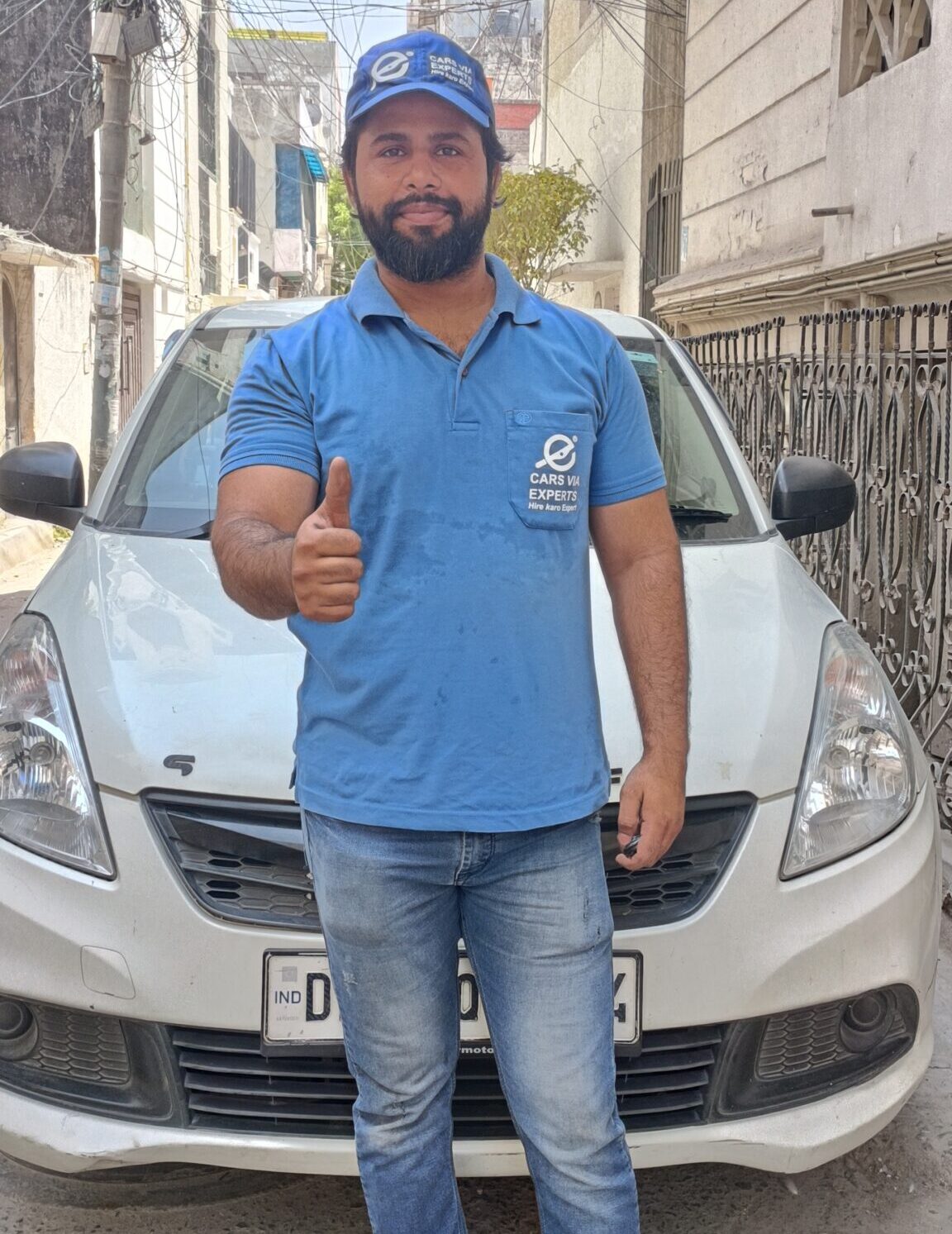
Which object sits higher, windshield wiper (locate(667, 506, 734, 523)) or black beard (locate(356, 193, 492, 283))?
black beard (locate(356, 193, 492, 283))

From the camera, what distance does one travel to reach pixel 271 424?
1.72m

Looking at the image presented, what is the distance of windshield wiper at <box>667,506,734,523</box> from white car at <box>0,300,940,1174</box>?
0.69 meters

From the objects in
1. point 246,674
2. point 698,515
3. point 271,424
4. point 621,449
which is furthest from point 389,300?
point 698,515

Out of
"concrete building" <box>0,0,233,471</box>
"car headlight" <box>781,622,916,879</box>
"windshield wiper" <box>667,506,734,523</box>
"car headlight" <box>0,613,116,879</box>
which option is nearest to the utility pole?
"concrete building" <box>0,0,233,471</box>

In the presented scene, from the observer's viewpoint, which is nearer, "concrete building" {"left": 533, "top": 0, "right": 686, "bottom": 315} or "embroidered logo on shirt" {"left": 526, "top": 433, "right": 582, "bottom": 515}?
"embroidered logo on shirt" {"left": 526, "top": 433, "right": 582, "bottom": 515}

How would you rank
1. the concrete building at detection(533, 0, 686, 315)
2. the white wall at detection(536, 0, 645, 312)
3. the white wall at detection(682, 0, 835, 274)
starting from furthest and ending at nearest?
the white wall at detection(536, 0, 645, 312) < the concrete building at detection(533, 0, 686, 315) < the white wall at detection(682, 0, 835, 274)

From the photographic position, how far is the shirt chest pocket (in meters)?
1.72

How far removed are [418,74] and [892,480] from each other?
3658mm

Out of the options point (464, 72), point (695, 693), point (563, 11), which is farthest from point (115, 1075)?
point (563, 11)

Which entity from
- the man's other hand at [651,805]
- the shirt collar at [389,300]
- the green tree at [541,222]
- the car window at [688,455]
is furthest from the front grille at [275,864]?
the green tree at [541,222]

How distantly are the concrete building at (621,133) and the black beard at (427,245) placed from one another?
12059 mm

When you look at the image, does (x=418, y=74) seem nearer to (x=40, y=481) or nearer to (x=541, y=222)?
(x=40, y=481)

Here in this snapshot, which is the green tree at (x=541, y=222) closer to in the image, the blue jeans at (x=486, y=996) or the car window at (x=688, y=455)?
the car window at (x=688, y=455)

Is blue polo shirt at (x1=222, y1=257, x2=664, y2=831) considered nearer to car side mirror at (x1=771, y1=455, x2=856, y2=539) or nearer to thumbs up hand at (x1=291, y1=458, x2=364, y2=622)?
thumbs up hand at (x1=291, y1=458, x2=364, y2=622)
